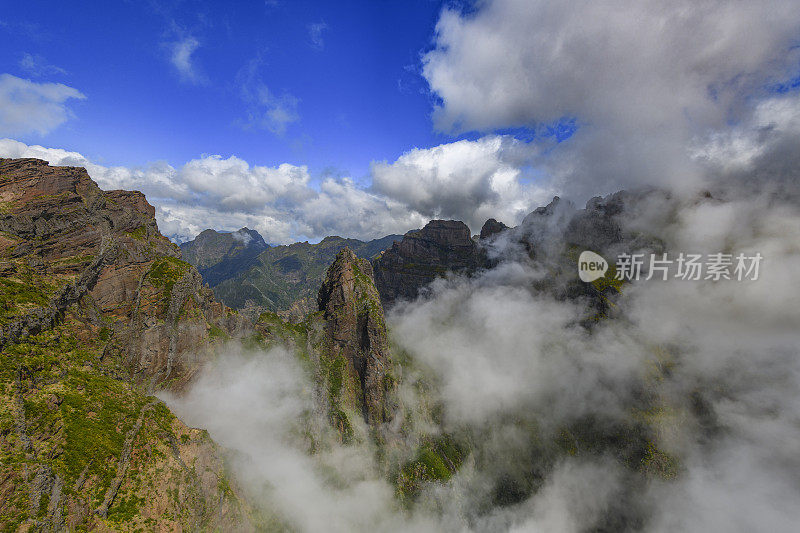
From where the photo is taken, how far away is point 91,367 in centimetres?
8300

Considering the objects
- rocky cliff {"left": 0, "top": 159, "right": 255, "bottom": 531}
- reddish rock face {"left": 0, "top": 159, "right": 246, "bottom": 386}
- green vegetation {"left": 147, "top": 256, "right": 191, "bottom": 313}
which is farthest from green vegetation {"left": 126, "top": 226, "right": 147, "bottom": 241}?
green vegetation {"left": 147, "top": 256, "right": 191, "bottom": 313}

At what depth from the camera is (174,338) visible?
135 m

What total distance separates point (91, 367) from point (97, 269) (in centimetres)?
5210

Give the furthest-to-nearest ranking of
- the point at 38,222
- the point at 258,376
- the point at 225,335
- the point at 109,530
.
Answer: the point at 258,376 → the point at 225,335 → the point at 38,222 → the point at 109,530

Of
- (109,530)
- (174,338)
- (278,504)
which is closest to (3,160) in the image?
(174,338)

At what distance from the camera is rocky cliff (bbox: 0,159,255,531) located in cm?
5469

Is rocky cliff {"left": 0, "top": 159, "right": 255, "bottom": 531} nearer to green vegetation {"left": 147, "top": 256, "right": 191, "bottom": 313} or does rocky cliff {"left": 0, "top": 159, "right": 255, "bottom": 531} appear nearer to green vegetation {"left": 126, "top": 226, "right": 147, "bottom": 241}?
green vegetation {"left": 147, "top": 256, "right": 191, "bottom": 313}

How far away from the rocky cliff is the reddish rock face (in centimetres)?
49

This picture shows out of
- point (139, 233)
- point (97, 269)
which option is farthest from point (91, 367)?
point (139, 233)

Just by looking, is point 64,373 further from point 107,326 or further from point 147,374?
point 147,374

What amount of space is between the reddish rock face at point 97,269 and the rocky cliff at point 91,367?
19.5 inches

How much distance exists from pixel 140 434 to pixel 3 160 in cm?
14443

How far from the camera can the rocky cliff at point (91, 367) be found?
54.7 metres

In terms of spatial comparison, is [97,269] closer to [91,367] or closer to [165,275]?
[165,275]
